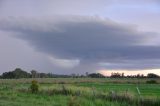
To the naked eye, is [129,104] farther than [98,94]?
No

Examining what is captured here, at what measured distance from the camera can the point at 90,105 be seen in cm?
2661

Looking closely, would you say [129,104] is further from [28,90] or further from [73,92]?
[28,90]

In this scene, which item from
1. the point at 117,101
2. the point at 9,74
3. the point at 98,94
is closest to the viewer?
the point at 117,101

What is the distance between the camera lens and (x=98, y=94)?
110 feet

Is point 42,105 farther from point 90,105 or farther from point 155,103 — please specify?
point 155,103

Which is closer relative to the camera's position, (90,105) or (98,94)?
(90,105)

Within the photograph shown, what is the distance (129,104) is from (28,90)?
57.6 ft

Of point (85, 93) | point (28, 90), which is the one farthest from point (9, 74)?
point (85, 93)

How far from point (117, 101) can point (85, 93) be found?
5.90 meters

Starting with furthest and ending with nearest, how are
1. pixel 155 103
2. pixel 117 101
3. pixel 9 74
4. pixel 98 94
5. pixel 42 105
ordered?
pixel 9 74 → pixel 98 94 → pixel 117 101 → pixel 155 103 → pixel 42 105

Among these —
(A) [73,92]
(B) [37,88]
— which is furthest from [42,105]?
(B) [37,88]

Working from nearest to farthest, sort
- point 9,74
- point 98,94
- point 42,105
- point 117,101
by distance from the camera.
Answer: point 42,105 → point 117,101 → point 98,94 → point 9,74

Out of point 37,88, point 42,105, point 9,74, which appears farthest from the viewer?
point 9,74

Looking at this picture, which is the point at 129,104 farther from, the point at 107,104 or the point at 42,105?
the point at 42,105
